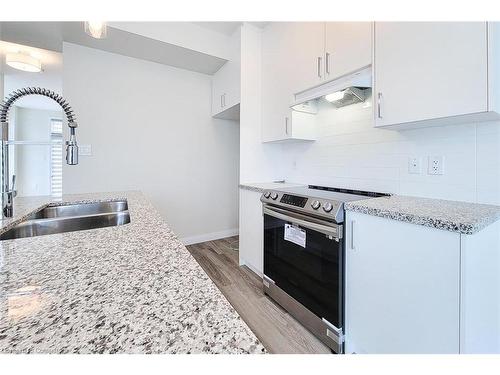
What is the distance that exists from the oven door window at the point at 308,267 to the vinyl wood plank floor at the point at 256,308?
0.17 m

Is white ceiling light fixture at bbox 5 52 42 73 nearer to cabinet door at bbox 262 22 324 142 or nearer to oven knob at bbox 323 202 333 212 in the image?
cabinet door at bbox 262 22 324 142

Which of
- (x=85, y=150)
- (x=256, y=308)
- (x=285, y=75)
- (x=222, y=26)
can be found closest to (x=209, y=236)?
(x=256, y=308)

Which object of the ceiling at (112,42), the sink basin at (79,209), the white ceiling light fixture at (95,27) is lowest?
the sink basin at (79,209)

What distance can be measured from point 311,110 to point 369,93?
1.86 ft

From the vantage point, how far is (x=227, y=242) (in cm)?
333

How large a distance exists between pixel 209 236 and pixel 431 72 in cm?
296

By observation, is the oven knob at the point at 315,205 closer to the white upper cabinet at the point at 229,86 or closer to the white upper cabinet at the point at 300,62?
the white upper cabinet at the point at 300,62

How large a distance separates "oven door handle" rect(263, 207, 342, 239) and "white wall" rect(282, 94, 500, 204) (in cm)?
69

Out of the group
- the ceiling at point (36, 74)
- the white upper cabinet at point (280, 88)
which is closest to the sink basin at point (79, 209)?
the white upper cabinet at point (280, 88)

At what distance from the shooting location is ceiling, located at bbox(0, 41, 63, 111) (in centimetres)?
266

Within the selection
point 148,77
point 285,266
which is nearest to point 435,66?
point 285,266

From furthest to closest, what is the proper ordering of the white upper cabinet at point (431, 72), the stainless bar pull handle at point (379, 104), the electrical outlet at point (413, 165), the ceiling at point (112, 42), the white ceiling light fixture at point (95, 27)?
the ceiling at point (112, 42)
the electrical outlet at point (413, 165)
the stainless bar pull handle at point (379, 104)
the white ceiling light fixture at point (95, 27)
the white upper cabinet at point (431, 72)

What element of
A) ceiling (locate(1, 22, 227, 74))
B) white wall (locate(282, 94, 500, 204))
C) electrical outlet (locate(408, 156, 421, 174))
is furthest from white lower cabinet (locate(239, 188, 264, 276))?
ceiling (locate(1, 22, 227, 74))

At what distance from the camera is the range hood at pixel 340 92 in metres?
1.58
